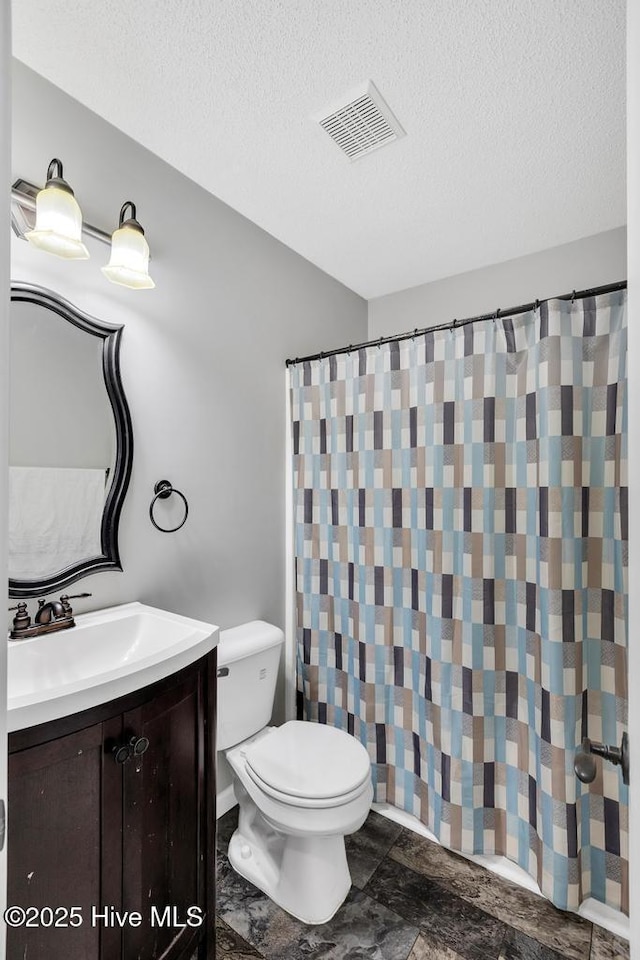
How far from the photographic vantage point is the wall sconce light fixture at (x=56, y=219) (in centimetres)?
125

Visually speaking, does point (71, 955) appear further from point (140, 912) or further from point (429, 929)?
point (429, 929)

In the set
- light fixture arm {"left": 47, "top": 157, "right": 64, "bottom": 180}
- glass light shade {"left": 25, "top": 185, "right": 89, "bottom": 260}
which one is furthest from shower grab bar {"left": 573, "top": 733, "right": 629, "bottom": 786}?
light fixture arm {"left": 47, "top": 157, "right": 64, "bottom": 180}

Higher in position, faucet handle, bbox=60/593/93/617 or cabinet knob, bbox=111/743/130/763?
faucet handle, bbox=60/593/93/617

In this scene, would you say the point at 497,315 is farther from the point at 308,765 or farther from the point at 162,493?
the point at 308,765

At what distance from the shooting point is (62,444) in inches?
56.5

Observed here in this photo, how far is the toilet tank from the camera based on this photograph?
172cm

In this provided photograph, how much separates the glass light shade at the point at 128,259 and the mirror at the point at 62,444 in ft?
0.51

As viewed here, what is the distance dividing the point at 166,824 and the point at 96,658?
18.1 inches

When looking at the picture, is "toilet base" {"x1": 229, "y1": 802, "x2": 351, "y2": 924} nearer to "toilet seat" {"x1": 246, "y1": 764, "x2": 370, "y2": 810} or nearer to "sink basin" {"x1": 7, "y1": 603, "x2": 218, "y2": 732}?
"toilet seat" {"x1": 246, "y1": 764, "x2": 370, "y2": 810}

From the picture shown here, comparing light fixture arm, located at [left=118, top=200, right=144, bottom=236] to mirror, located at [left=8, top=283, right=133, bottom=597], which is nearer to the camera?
mirror, located at [left=8, top=283, right=133, bottom=597]

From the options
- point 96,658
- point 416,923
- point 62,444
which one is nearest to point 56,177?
point 62,444

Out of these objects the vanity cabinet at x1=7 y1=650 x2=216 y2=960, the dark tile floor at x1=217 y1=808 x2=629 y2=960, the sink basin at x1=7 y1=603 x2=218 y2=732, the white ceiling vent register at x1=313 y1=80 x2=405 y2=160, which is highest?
the white ceiling vent register at x1=313 y1=80 x2=405 y2=160

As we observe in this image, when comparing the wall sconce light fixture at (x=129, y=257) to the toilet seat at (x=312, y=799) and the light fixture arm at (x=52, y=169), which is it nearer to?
the light fixture arm at (x=52, y=169)

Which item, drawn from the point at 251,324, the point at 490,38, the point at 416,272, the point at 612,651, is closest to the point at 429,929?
the point at 612,651
